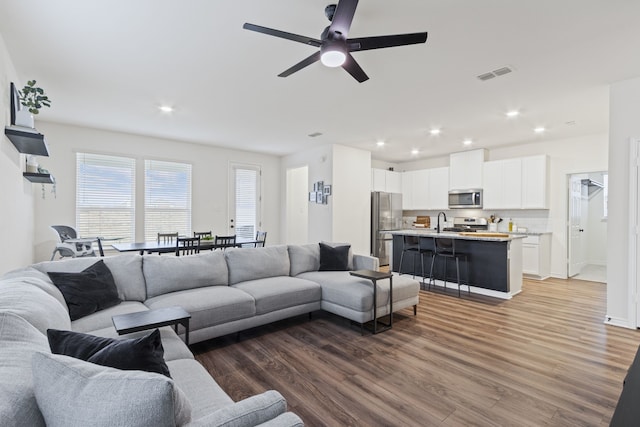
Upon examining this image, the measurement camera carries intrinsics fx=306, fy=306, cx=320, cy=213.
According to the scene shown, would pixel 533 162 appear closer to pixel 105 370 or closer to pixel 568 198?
pixel 568 198

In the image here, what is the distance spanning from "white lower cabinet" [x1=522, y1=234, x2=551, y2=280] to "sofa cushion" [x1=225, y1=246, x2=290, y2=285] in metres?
5.09

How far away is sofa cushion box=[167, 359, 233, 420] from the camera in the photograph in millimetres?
1354

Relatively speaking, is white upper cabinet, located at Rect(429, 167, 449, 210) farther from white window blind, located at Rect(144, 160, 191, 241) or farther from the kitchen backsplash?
white window blind, located at Rect(144, 160, 191, 241)

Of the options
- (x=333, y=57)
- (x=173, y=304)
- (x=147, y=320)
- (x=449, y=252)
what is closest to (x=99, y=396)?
(x=147, y=320)

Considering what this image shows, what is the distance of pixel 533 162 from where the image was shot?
20.2ft

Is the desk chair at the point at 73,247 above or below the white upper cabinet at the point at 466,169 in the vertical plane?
below

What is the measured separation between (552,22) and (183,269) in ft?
13.2

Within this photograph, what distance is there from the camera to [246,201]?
754 cm

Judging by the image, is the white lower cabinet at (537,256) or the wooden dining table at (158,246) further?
the white lower cabinet at (537,256)

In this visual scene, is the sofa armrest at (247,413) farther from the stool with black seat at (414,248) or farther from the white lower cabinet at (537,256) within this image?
the white lower cabinet at (537,256)

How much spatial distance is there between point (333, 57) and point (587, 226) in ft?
28.2

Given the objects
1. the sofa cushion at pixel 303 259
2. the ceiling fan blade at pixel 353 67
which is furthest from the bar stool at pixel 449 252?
the ceiling fan blade at pixel 353 67

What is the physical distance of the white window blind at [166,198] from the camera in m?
6.18

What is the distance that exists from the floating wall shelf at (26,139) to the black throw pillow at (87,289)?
1370mm
